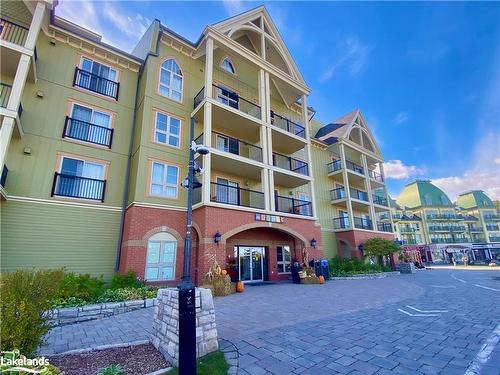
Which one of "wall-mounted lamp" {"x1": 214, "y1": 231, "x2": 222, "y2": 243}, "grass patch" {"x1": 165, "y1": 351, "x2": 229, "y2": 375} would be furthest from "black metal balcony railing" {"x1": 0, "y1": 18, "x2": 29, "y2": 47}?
"grass patch" {"x1": 165, "y1": 351, "x2": 229, "y2": 375}

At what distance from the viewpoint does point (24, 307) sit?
4.07m

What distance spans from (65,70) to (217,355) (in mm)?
16003

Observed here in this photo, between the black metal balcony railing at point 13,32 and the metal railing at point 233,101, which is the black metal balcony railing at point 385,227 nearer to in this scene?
the metal railing at point 233,101

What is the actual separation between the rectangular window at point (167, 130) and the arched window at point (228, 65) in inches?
245

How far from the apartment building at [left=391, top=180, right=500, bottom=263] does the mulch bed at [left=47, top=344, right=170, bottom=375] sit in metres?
52.4

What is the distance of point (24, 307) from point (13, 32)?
1529cm

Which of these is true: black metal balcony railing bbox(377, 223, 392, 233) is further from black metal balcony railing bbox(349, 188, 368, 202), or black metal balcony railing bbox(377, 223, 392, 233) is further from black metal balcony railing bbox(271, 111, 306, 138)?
black metal balcony railing bbox(271, 111, 306, 138)

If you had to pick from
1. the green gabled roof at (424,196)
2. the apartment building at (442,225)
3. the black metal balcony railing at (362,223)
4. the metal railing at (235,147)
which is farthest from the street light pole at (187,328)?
the green gabled roof at (424,196)

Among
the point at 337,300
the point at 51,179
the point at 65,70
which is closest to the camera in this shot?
the point at 337,300

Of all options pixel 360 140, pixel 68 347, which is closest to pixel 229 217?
pixel 68 347

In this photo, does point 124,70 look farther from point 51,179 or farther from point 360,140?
point 360,140

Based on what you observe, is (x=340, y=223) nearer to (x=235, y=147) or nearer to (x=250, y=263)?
(x=250, y=263)

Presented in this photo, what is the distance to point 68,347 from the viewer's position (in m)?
5.53

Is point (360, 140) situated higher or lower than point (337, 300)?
higher
